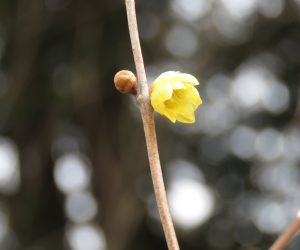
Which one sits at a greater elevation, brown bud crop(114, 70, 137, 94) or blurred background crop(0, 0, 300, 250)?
blurred background crop(0, 0, 300, 250)

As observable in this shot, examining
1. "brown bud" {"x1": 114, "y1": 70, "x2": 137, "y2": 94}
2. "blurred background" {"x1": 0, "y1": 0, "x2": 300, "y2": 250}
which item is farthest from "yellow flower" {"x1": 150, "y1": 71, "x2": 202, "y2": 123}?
"blurred background" {"x1": 0, "y1": 0, "x2": 300, "y2": 250}

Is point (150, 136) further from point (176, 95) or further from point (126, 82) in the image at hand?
point (176, 95)

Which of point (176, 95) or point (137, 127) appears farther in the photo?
point (137, 127)

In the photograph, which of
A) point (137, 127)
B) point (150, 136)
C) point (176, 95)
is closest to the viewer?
point (150, 136)

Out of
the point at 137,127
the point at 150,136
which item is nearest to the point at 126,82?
the point at 150,136

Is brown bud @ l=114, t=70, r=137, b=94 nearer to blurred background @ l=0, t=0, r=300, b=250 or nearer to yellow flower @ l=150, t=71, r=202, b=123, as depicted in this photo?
yellow flower @ l=150, t=71, r=202, b=123

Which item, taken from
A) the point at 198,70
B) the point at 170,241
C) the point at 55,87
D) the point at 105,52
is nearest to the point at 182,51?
the point at 198,70
